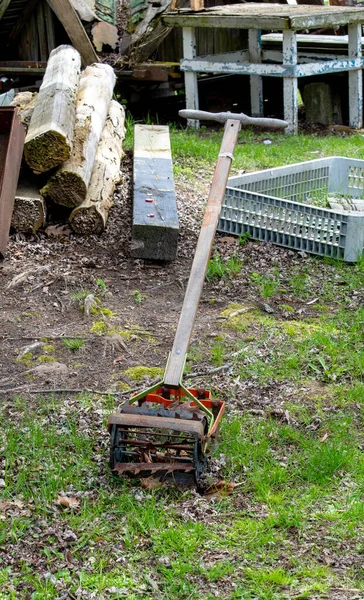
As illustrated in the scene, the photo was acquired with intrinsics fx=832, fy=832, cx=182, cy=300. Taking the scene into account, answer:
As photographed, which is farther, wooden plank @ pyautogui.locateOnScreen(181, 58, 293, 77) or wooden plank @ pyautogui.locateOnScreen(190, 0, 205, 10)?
wooden plank @ pyautogui.locateOnScreen(190, 0, 205, 10)

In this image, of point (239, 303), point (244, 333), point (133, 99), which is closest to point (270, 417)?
point (244, 333)

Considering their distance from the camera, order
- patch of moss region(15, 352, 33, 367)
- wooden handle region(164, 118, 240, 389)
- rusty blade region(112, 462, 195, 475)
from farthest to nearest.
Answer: patch of moss region(15, 352, 33, 367) < wooden handle region(164, 118, 240, 389) < rusty blade region(112, 462, 195, 475)

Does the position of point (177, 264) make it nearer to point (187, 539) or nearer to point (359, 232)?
point (359, 232)

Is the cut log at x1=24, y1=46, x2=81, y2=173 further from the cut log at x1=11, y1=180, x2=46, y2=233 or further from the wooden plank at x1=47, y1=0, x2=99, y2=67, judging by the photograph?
the wooden plank at x1=47, y1=0, x2=99, y2=67

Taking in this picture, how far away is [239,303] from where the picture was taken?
5602 millimetres

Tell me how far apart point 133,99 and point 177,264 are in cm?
526

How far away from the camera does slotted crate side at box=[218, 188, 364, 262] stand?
6.04 m

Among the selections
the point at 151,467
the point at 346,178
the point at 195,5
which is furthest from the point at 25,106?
the point at 151,467

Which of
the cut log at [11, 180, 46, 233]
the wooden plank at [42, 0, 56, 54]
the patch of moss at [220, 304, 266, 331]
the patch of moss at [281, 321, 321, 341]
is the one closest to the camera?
the patch of moss at [281, 321, 321, 341]

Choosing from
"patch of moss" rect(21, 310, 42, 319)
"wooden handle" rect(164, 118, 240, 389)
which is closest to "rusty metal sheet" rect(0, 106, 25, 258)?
"patch of moss" rect(21, 310, 42, 319)

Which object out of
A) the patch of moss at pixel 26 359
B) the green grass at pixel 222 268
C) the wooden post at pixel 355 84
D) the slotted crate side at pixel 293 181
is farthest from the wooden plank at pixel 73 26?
the patch of moss at pixel 26 359

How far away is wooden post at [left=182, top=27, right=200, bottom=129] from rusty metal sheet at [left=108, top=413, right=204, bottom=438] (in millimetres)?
7401

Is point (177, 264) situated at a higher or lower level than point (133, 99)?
lower

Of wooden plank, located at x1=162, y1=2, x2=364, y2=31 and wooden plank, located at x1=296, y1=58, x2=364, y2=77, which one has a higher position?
wooden plank, located at x1=162, y1=2, x2=364, y2=31
